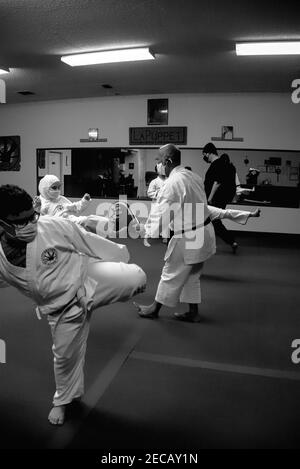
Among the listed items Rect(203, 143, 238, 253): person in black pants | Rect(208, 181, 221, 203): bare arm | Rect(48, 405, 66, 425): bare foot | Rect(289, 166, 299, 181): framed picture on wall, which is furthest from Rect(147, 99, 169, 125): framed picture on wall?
Rect(48, 405, 66, 425): bare foot

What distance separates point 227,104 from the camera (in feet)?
24.4

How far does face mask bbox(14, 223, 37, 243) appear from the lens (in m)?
1.61

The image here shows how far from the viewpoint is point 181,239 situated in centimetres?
298

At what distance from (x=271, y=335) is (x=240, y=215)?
47.0 inches

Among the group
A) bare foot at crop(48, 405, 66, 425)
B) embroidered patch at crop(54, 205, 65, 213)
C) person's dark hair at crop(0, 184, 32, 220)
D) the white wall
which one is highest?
the white wall

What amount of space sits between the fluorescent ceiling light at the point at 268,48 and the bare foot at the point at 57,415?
179 inches

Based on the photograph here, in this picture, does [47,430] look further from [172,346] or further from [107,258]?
[172,346]

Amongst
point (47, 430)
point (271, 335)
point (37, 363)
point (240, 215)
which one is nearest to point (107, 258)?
point (47, 430)

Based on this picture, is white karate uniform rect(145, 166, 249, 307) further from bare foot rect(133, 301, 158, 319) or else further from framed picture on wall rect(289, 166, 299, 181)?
framed picture on wall rect(289, 166, 299, 181)

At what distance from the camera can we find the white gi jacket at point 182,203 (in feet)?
9.56

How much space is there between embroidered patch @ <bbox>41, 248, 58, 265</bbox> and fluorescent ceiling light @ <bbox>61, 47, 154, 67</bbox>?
13.1 feet

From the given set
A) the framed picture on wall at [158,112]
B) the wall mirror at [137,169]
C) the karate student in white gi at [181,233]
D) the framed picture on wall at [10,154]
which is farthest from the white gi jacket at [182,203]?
the framed picture on wall at [10,154]

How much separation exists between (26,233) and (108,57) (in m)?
4.32

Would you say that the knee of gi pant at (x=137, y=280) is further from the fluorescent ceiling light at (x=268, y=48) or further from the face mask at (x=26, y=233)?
the fluorescent ceiling light at (x=268, y=48)
